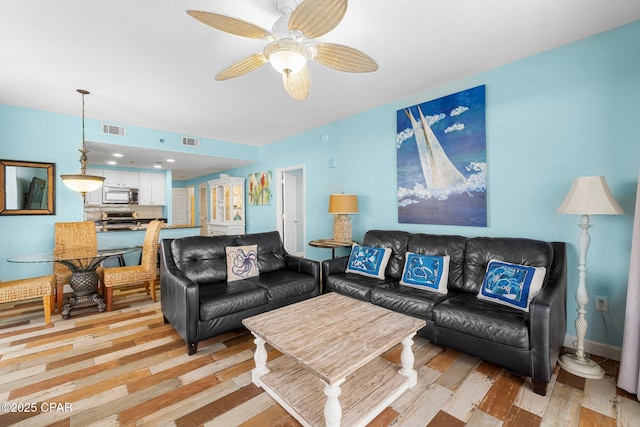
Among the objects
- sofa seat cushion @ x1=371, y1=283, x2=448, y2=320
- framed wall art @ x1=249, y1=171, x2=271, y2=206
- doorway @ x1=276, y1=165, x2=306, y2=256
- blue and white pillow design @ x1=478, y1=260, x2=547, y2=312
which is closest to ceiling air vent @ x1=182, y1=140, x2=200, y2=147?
framed wall art @ x1=249, y1=171, x2=271, y2=206

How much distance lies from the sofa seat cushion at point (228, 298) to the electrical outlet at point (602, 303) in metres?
2.78

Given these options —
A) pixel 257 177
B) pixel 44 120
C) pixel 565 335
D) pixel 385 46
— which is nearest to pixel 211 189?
pixel 257 177

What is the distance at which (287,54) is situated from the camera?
1640 millimetres

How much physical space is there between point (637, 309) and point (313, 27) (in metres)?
2.59

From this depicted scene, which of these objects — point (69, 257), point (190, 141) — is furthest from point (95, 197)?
point (69, 257)

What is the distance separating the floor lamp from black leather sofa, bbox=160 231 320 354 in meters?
2.21

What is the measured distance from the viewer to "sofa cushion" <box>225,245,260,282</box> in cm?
295

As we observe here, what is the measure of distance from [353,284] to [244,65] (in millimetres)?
2153

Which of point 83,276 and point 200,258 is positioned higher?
point 200,258

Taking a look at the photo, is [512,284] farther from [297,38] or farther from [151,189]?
[151,189]

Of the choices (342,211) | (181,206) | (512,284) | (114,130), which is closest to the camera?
(512,284)

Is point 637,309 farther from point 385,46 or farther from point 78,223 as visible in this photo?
point 78,223

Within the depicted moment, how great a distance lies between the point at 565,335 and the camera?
2369 millimetres

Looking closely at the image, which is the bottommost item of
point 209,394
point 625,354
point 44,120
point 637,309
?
point 209,394
